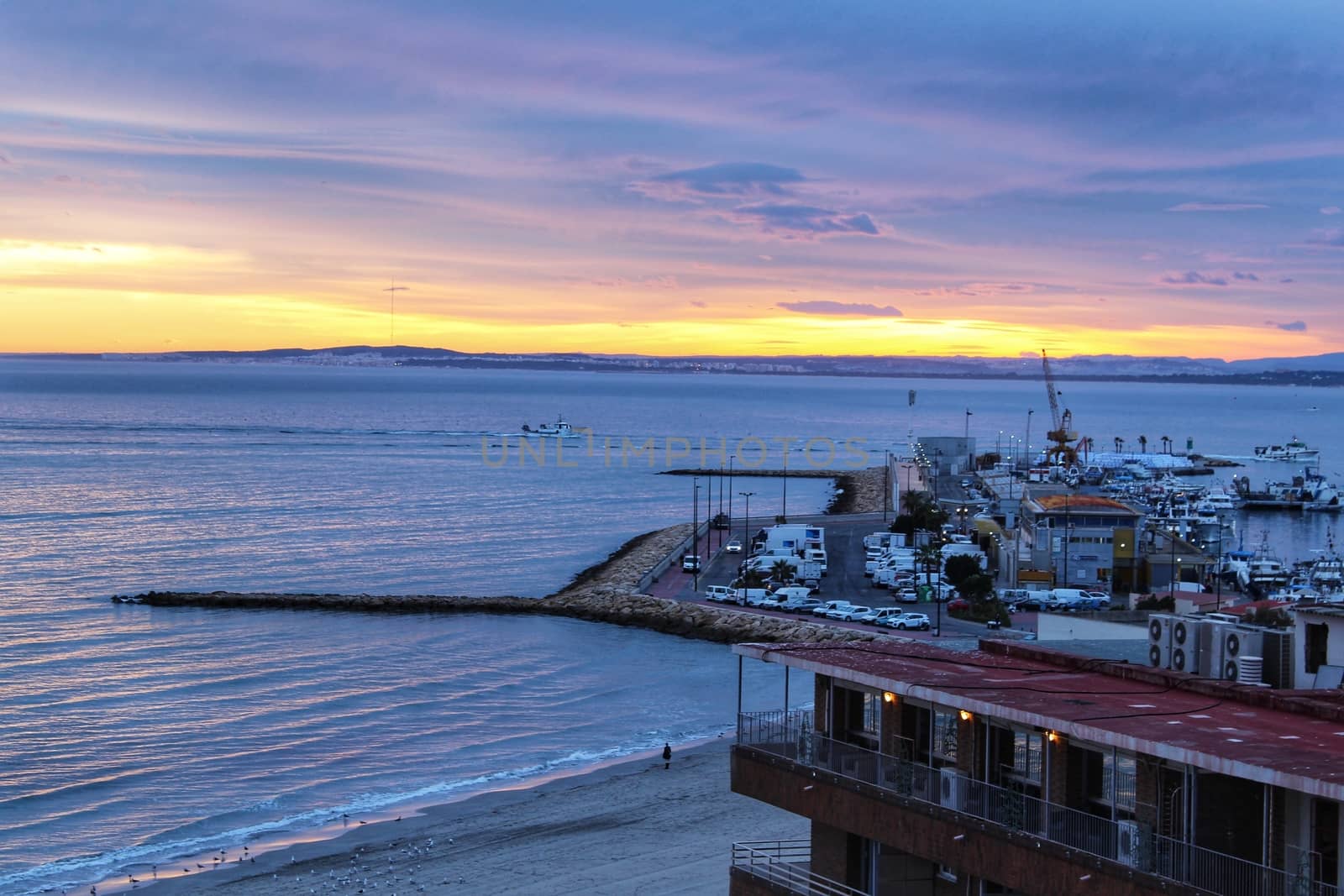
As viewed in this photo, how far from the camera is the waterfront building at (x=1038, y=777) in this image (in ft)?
25.9

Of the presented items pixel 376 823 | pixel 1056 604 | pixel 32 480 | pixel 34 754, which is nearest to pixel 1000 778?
pixel 376 823

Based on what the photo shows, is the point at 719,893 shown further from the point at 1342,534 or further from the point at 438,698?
the point at 1342,534

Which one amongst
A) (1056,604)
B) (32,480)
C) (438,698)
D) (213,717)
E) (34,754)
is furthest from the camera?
(32,480)

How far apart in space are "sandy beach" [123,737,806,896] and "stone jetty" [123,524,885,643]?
14449 millimetres

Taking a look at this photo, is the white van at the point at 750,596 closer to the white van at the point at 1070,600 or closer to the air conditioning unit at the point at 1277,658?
the white van at the point at 1070,600

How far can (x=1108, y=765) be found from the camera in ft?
28.7


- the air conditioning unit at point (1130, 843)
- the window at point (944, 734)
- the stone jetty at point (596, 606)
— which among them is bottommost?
the stone jetty at point (596, 606)

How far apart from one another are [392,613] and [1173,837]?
129 ft

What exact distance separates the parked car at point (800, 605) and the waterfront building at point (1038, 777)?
3158cm

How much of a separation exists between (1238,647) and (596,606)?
36.4m

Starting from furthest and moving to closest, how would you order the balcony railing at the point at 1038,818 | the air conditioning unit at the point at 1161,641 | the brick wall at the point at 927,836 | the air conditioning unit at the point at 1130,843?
the air conditioning unit at the point at 1161,641 → the brick wall at the point at 927,836 → the air conditioning unit at the point at 1130,843 → the balcony railing at the point at 1038,818

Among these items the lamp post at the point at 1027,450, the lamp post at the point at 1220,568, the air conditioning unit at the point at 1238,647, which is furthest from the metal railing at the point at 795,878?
the lamp post at the point at 1027,450

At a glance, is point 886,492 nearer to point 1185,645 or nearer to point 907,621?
point 907,621

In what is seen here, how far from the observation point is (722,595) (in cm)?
4559
